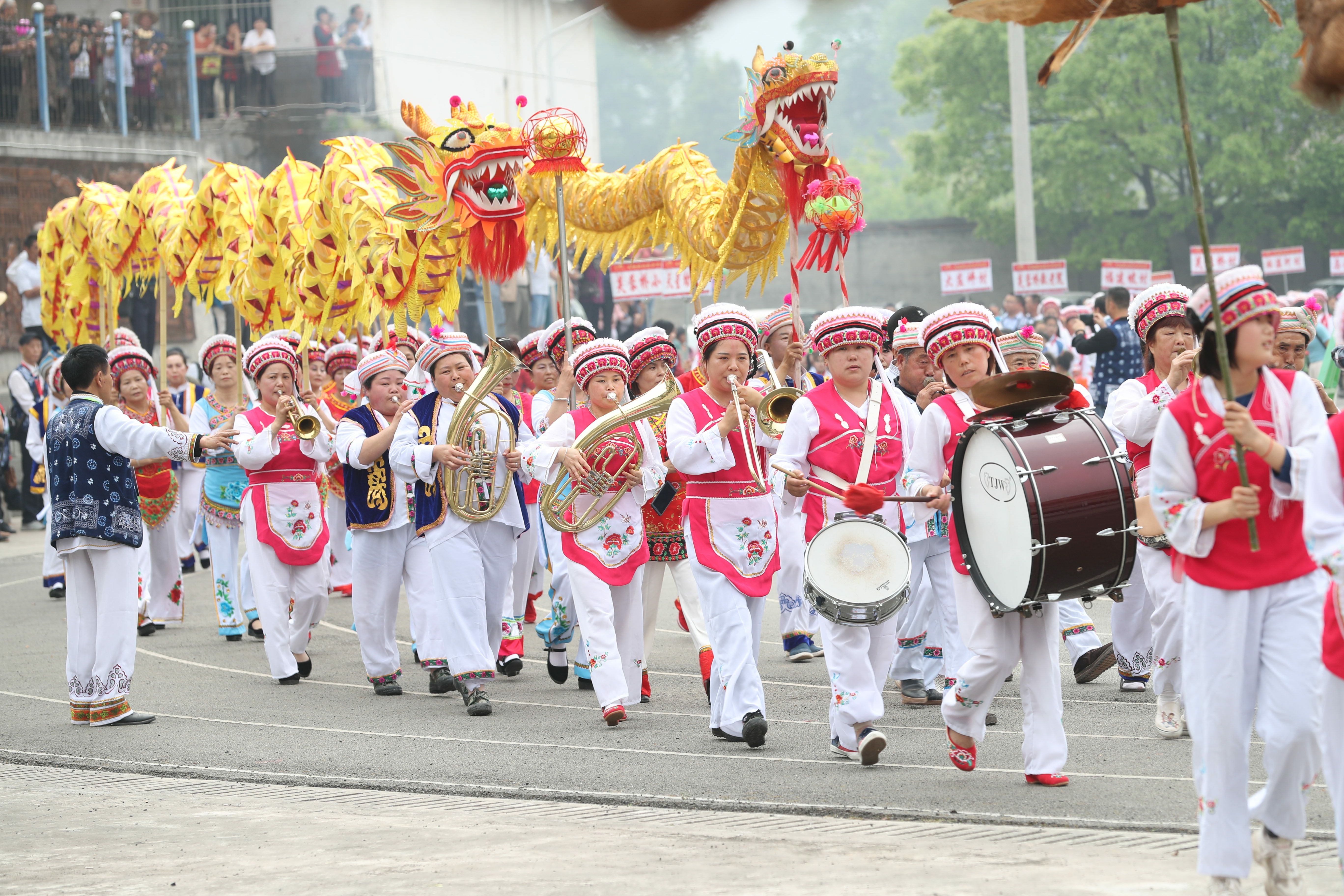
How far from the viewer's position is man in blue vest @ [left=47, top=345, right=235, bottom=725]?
8383 mm

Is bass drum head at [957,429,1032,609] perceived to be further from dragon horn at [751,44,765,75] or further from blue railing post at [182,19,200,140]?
blue railing post at [182,19,200,140]

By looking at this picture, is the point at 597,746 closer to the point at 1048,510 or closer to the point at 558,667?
the point at 558,667

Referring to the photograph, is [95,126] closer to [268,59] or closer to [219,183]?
[268,59]

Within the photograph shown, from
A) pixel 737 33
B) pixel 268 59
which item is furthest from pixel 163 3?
pixel 737 33

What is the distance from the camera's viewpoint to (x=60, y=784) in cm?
738

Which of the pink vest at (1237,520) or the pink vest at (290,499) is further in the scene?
the pink vest at (290,499)

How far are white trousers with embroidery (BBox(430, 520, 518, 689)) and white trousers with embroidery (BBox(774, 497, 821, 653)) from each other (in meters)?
1.72

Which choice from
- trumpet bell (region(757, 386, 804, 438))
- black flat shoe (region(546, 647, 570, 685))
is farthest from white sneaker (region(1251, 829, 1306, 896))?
black flat shoe (region(546, 647, 570, 685))

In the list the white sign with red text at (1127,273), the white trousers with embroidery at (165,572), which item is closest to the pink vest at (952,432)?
the white trousers with embroidery at (165,572)

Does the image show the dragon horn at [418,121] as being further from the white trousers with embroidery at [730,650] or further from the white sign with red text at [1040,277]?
the white sign with red text at [1040,277]

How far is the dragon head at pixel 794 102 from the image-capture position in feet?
32.4

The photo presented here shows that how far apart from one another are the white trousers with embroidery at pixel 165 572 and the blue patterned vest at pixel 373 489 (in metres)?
3.23

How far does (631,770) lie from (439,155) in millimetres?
5297

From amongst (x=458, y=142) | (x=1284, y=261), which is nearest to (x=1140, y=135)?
(x=1284, y=261)
